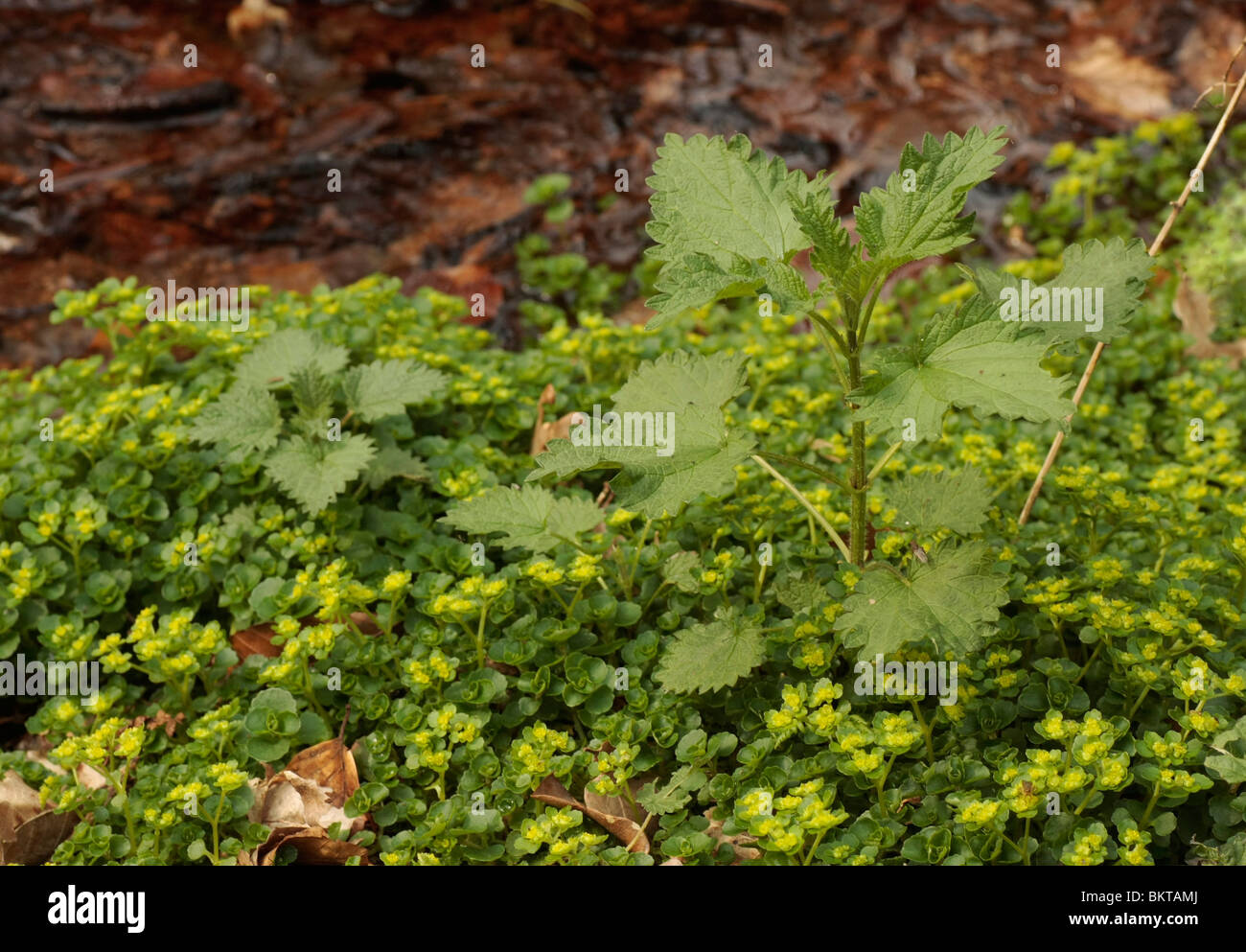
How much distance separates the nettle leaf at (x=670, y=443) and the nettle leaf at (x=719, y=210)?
22cm

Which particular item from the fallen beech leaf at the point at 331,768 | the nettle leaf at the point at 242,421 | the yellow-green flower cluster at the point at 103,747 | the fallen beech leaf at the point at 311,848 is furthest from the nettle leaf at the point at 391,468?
the fallen beech leaf at the point at 311,848

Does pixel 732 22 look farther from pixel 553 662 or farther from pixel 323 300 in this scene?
pixel 553 662

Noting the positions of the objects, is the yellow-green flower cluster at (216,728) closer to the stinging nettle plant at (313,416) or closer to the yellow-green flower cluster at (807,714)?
the stinging nettle plant at (313,416)

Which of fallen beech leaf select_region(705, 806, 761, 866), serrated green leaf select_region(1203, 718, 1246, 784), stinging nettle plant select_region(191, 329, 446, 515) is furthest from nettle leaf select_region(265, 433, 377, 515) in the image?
serrated green leaf select_region(1203, 718, 1246, 784)

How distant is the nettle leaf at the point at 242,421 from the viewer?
11.0 feet

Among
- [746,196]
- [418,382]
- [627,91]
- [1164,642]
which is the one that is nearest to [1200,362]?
[1164,642]

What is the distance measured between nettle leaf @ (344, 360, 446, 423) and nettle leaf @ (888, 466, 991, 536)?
1.47m

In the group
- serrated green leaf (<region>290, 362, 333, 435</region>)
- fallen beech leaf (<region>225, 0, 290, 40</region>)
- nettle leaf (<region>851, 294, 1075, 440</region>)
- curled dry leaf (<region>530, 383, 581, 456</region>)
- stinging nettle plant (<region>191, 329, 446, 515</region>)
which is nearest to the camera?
nettle leaf (<region>851, 294, 1075, 440</region>)

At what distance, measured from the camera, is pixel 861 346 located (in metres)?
Answer: 2.49

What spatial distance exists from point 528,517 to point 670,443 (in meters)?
0.60

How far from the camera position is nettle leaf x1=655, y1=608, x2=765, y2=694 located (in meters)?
2.56

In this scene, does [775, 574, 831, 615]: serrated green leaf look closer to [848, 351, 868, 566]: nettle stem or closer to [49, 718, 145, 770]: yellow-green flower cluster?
[848, 351, 868, 566]: nettle stem
